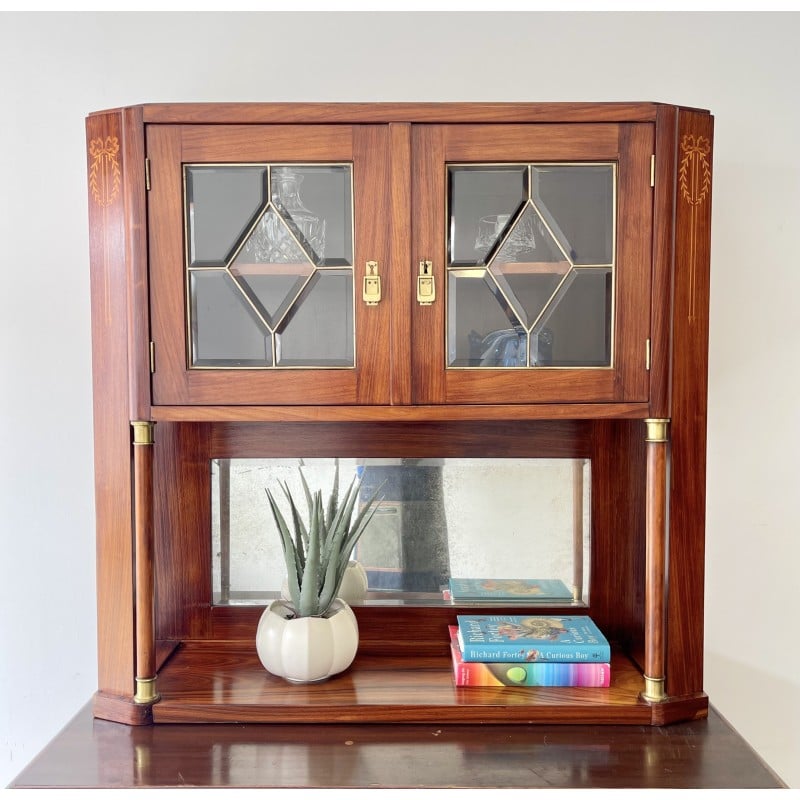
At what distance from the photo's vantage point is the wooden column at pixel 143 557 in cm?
106

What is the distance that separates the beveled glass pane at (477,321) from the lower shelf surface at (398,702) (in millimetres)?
525

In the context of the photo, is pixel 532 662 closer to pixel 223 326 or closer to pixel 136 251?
pixel 223 326

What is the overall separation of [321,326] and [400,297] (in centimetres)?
13

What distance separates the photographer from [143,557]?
1.07 metres

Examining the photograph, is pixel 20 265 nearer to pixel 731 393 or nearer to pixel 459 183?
pixel 459 183

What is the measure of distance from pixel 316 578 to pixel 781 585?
0.91 meters

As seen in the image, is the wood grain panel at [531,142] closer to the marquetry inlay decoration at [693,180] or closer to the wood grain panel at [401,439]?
the marquetry inlay decoration at [693,180]

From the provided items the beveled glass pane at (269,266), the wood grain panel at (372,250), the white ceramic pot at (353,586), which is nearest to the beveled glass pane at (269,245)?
the beveled glass pane at (269,266)

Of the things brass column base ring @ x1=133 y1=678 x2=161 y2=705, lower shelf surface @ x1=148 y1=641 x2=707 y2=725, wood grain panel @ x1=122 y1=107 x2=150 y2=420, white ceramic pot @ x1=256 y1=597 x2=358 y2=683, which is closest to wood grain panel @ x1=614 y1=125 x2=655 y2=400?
lower shelf surface @ x1=148 y1=641 x2=707 y2=725

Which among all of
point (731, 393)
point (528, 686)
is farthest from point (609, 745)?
point (731, 393)

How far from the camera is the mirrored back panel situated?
1.30 m

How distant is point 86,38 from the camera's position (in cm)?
A: 133

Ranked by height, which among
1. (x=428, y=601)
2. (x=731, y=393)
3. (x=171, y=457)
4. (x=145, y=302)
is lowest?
(x=428, y=601)

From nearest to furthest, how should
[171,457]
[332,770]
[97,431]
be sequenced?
1. [332,770]
2. [97,431]
3. [171,457]
